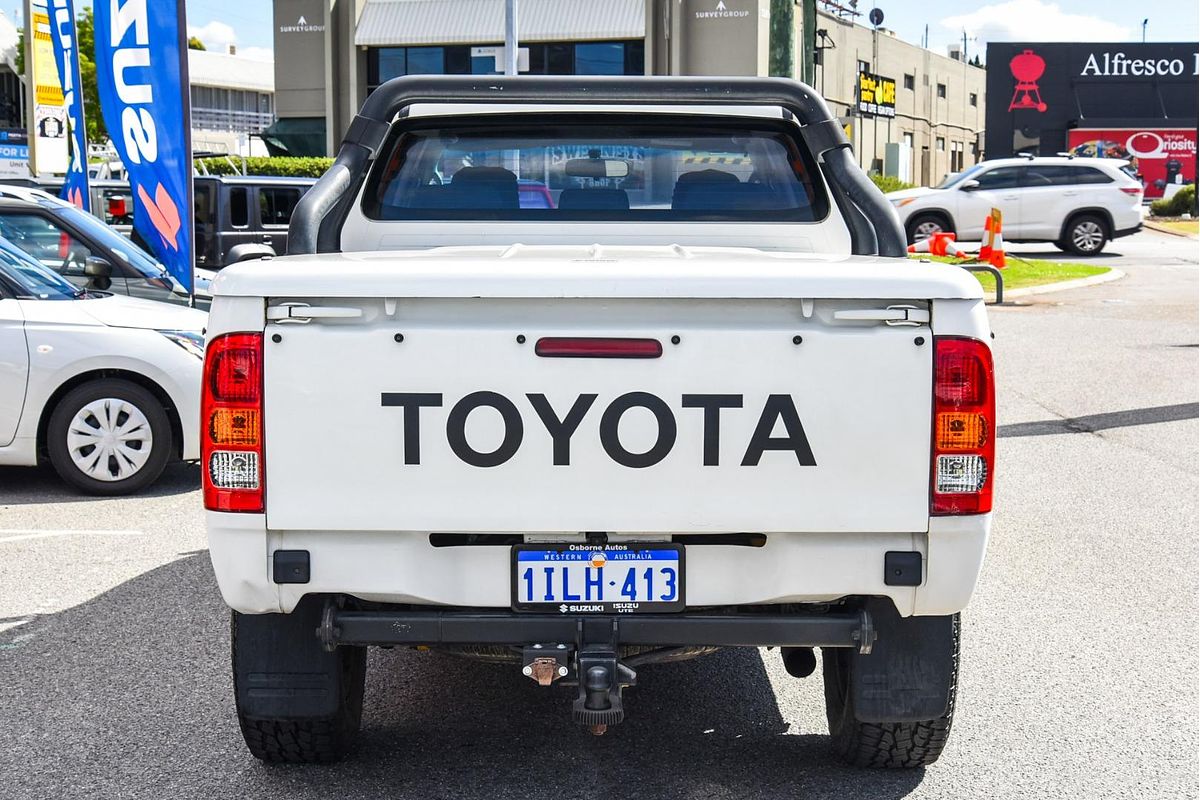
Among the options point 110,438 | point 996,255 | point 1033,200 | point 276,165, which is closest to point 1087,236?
point 1033,200

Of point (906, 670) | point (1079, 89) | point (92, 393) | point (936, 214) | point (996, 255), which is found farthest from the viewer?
point (1079, 89)

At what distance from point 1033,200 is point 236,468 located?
2549 centimetres

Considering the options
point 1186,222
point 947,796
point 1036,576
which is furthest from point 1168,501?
point 1186,222

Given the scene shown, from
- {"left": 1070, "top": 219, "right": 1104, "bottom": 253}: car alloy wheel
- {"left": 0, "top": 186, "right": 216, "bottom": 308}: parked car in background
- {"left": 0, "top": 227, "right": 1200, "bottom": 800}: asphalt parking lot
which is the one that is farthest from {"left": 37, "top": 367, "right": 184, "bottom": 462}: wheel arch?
{"left": 1070, "top": 219, "right": 1104, "bottom": 253}: car alloy wheel

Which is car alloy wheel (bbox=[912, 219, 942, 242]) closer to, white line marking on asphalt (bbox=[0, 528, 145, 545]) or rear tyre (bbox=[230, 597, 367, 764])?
white line marking on asphalt (bbox=[0, 528, 145, 545])

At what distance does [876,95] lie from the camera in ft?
196

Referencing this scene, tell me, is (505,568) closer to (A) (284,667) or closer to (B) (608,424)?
(B) (608,424)

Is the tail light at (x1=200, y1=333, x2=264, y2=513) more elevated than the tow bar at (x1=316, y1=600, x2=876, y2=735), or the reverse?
the tail light at (x1=200, y1=333, x2=264, y2=513)

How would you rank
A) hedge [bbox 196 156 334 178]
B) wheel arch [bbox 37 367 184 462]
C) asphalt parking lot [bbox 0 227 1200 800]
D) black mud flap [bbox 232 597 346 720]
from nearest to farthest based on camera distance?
black mud flap [bbox 232 597 346 720] → asphalt parking lot [bbox 0 227 1200 800] → wheel arch [bbox 37 367 184 462] → hedge [bbox 196 156 334 178]

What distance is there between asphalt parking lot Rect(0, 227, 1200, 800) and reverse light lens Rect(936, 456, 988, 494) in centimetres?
103

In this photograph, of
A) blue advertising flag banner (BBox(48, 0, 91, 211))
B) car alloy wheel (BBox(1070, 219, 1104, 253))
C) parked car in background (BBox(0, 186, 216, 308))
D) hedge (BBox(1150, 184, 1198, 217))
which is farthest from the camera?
hedge (BBox(1150, 184, 1198, 217))

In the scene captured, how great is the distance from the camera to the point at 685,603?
359 centimetres

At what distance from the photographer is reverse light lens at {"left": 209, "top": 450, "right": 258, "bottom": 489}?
3479mm

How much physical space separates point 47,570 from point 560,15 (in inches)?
1508
